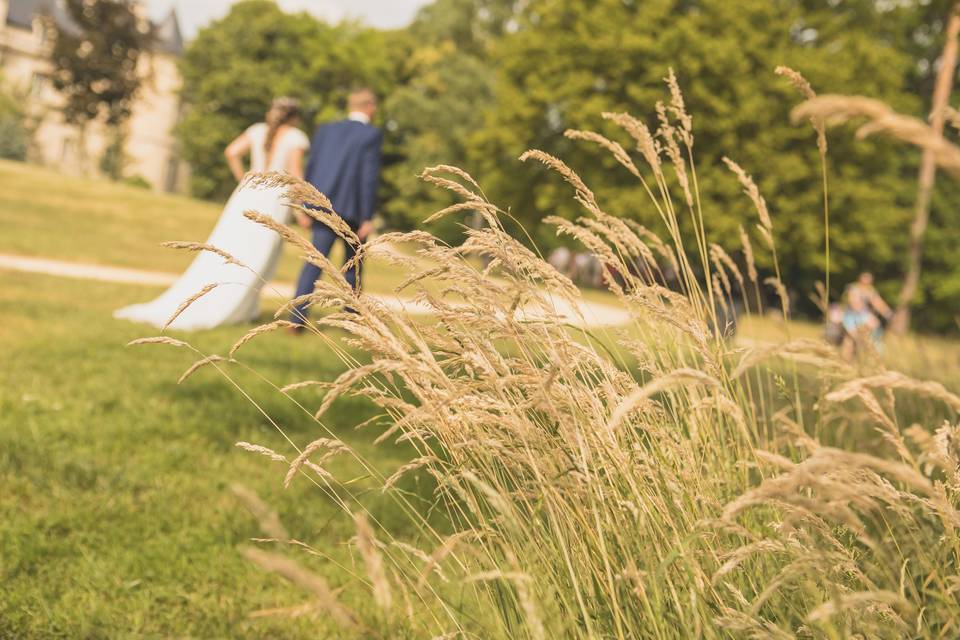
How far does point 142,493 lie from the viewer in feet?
12.4

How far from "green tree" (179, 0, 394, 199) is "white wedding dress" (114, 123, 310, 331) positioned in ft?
151

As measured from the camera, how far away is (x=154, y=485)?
3.87m

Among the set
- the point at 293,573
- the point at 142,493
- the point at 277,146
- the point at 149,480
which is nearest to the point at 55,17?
the point at 277,146

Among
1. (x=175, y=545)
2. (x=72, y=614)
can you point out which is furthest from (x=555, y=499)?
(x=175, y=545)

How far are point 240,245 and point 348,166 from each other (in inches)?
65.1

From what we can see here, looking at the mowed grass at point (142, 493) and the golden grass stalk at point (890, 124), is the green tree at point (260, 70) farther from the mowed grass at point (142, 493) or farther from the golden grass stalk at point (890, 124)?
the golden grass stalk at point (890, 124)

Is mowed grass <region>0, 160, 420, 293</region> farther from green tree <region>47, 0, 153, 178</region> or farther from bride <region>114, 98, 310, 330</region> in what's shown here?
green tree <region>47, 0, 153, 178</region>

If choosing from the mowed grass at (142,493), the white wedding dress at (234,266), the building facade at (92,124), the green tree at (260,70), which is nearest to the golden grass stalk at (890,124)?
the mowed grass at (142,493)

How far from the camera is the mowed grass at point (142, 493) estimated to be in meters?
2.81

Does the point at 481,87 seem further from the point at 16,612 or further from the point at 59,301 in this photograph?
the point at 16,612

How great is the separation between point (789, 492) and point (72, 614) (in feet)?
7.80

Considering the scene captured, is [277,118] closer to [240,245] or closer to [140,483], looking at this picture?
[240,245]

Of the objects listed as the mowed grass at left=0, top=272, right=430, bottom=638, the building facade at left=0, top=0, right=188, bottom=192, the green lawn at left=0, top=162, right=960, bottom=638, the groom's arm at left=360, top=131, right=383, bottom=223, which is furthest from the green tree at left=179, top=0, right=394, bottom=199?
the mowed grass at left=0, top=272, right=430, bottom=638

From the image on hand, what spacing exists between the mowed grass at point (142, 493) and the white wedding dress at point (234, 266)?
1847 millimetres
